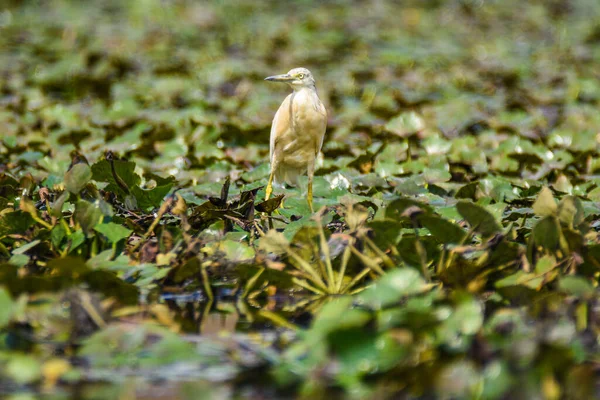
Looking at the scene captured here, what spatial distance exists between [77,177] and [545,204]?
1662 millimetres

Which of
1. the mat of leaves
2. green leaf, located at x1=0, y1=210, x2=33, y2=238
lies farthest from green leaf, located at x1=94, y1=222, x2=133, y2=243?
green leaf, located at x1=0, y1=210, x2=33, y2=238

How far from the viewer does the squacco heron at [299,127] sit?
5.46 m

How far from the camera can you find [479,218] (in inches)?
127

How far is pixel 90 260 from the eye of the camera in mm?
3238

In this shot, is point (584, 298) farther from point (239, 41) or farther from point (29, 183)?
point (239, 41)

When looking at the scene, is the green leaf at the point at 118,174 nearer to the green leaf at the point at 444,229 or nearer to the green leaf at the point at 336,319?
the green leaf at the point at 444,229

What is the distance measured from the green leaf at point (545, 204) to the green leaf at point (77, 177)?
1583 mm

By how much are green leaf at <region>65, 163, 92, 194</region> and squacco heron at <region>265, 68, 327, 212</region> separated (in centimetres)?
196

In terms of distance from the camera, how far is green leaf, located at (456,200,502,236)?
316cm

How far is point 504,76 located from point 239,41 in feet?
9.94

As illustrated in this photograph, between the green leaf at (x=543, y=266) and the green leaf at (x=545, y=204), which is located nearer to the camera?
the green leaf at (x=543, y=266)

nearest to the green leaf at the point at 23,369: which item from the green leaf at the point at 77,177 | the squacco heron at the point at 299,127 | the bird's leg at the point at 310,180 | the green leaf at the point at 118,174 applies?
the green leaf at the point at 77,177

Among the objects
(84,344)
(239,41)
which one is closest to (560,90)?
(239,41)

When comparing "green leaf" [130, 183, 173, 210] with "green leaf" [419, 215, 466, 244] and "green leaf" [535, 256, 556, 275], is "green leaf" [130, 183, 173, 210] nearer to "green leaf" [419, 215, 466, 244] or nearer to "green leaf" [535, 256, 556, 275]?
"green leaf" [419, 215, 466, 244]
